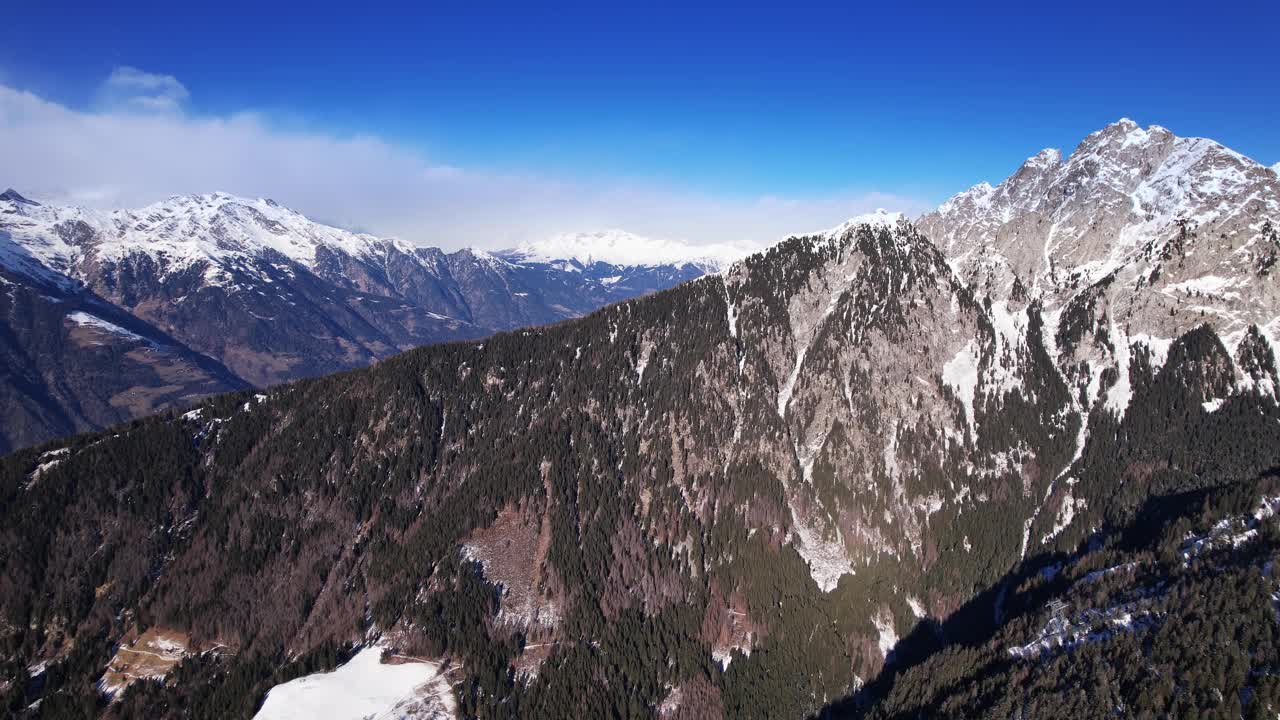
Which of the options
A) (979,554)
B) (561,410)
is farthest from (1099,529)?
(561,410)

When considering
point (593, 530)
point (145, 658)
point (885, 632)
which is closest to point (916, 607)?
point (885, 632)

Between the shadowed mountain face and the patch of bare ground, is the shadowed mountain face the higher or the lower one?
the higher one

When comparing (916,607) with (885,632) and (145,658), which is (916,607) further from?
(145,658)

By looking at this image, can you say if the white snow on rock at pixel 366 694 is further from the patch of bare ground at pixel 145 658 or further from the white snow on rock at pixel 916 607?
the white snow on rock at pixel 916 607

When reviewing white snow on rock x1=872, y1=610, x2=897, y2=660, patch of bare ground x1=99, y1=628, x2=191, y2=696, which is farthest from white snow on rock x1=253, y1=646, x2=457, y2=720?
white snow on rock x1=872, y1=610, x2=897, y2=660

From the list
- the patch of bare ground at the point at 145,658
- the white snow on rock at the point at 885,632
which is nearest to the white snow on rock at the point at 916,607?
the white snow on rock at the point at 885,632

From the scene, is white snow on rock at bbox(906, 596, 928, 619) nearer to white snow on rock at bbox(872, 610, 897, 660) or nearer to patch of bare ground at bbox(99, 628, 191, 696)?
white snow on rock at bbox(872, 610, 897, 660)

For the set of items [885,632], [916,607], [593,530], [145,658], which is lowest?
[885,632]
